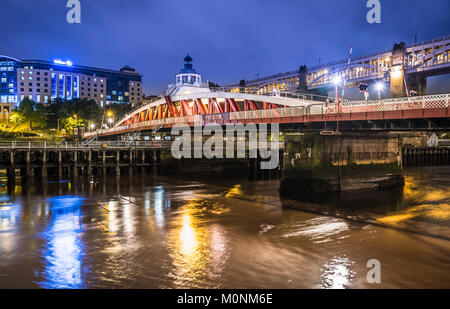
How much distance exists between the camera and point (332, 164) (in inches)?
1043

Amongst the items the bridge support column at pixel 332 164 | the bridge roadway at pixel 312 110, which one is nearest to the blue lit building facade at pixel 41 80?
the bridge roadway at pixel 312 110

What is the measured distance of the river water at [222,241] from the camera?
1050 cm

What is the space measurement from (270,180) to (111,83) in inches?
7163

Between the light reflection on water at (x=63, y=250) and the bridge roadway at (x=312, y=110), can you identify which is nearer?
the light reflection on water at (x=63, y=250)

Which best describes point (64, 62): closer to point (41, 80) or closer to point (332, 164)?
point (41, 80)

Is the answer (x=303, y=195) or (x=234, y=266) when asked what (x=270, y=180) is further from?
(x=234, y=266)

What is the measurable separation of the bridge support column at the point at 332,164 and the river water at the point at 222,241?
6.41 ft

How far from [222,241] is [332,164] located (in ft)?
49.2

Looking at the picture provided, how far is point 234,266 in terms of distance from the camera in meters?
11.4

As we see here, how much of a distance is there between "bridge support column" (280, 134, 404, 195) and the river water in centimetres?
195

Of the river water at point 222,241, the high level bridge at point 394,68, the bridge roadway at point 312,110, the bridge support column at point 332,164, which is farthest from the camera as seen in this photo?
the high level bridge at point 394,68

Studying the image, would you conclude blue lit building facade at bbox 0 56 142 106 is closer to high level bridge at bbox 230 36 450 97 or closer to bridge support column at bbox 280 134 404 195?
high level bridge at bbox 230 36 450 97

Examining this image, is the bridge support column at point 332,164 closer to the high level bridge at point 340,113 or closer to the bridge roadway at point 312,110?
the high level bridge at point 340,113
